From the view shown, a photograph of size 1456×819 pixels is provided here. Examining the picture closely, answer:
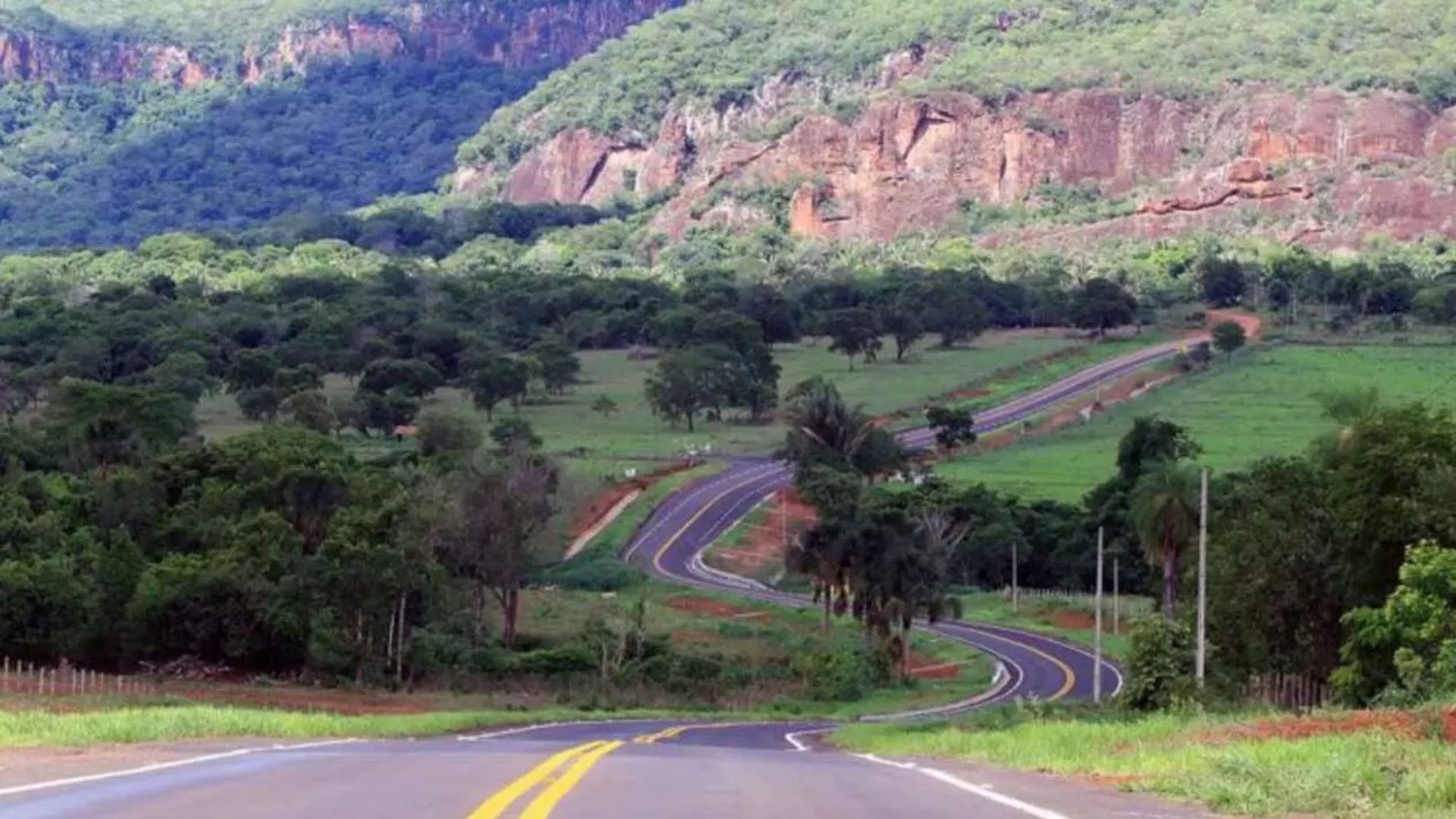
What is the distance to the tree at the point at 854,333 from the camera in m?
158

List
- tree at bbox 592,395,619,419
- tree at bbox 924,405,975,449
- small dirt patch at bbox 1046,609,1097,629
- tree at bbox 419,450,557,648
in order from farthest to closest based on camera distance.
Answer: tree at bbox 592,395,619,419 < tree at bbox 924,405,975,449 < small dirt patch at bbox 1046,609,1097,629 < tree at bbox 419,450,557,648

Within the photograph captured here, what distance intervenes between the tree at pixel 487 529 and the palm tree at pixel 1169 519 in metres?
22.7

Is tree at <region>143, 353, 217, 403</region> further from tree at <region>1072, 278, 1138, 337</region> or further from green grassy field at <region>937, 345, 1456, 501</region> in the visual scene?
tree at <region>1072, 278, 1138, 337</region>

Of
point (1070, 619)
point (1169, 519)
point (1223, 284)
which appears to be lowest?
point (1070, 619)

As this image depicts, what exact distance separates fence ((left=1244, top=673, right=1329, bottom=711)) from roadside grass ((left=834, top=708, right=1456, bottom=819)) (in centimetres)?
1531

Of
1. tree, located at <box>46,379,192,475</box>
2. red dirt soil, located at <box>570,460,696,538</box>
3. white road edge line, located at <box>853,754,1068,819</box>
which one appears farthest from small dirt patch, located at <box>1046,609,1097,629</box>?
white road edge line, located at <box>853,754,1068,819</box>

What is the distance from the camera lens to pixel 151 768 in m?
19.8

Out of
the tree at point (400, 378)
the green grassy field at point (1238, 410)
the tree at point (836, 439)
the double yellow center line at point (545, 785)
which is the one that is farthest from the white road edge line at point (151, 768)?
the tree at point (400, 378)

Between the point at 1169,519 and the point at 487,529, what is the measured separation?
24.6 meters

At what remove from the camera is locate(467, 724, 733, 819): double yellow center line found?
598 inches

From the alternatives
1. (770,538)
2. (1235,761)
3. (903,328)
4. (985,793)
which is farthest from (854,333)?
(985,793)

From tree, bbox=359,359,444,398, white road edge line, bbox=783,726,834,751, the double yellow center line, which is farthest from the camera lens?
tree, bbox=359,359,444,398

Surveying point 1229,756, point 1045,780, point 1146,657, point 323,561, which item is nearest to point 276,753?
point 1045,780

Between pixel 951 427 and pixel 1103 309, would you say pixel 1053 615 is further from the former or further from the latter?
pixel 1103 309
